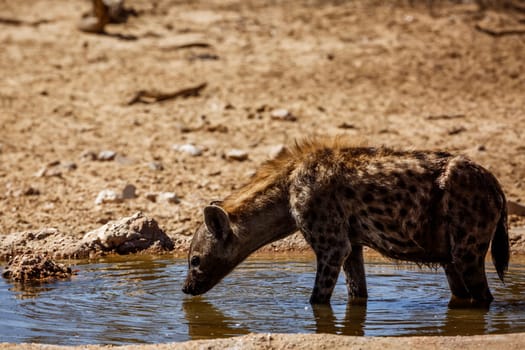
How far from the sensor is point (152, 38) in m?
13.9

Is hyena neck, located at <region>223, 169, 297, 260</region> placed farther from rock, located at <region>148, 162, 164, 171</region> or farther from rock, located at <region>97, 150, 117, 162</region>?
rock, located at <region>97, 150, 117, 162</region>

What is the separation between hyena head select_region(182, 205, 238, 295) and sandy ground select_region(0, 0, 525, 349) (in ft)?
7.08

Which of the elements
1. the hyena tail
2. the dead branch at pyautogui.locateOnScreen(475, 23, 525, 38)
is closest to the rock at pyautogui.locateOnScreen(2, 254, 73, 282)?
the hyena tail

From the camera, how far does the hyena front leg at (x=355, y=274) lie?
20.9 ft

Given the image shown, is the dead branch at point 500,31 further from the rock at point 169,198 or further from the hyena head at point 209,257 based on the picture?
the hyena head at point 209,257

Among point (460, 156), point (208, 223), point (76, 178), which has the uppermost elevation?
point (460, 156)

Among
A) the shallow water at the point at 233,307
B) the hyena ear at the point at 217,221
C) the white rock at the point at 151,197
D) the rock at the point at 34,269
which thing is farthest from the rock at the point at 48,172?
the hyena ear at the point at 217,221

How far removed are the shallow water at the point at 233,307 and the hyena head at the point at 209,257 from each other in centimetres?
12

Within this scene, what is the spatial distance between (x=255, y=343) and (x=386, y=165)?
1.59 meters

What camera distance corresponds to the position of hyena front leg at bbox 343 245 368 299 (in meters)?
6.38

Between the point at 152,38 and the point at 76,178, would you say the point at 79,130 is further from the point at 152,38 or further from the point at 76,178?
the point at 152,38

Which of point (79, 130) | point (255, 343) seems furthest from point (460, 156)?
point (79, 130)

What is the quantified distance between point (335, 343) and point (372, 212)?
131 centimetres

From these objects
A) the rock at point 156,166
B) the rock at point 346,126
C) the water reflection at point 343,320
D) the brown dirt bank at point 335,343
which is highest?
the brown dirt bank at point 335,343
